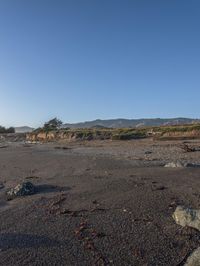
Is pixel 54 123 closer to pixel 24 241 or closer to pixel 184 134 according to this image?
pixel 184 134

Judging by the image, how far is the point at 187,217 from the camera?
8.28 meters

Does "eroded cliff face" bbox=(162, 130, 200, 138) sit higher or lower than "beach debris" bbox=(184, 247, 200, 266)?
higher

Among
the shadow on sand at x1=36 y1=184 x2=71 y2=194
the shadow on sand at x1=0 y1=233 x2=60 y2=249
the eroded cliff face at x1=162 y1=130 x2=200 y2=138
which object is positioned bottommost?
the shadow on sand at x1=0 y1=233 x2=60 y2=249

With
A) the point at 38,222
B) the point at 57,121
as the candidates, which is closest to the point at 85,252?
the point at 38,222

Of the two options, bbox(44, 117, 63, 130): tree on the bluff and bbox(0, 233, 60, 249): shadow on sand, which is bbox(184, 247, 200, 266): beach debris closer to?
bbox(0, 233, 60, 249): shadow on sand

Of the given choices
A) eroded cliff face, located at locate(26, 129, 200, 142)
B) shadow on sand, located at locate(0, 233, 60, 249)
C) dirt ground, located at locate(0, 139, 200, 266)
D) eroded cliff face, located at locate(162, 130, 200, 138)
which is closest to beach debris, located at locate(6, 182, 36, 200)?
dirt ground, located at locate(0, 139, 200, 266)


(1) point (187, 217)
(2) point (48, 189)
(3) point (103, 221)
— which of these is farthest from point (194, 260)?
(2) point (48, 189)

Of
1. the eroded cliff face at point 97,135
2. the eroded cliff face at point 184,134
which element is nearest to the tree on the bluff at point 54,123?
the eroded cliff face at point 97,135

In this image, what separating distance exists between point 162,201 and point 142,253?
122 inches

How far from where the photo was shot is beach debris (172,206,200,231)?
26.4ft

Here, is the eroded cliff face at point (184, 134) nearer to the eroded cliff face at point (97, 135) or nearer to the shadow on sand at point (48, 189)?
the eroded cliff face at point (97, 135)

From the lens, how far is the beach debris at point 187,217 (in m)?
8.05

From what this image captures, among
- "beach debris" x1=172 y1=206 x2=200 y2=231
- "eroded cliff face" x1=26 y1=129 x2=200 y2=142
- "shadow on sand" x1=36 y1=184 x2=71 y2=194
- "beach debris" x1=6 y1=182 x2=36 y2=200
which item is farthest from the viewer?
"eroded cliff face" x1=26 y1=129 x2=200 y2=142

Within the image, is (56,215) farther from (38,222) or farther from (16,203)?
(16,203)
